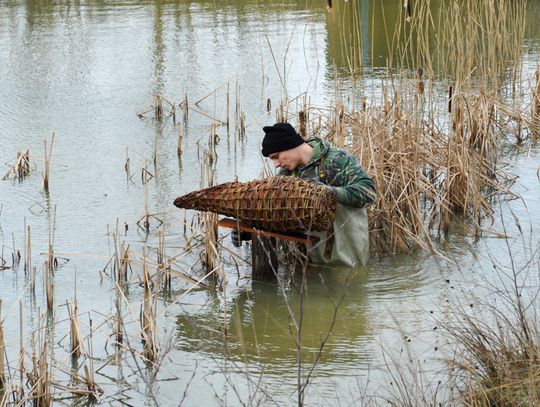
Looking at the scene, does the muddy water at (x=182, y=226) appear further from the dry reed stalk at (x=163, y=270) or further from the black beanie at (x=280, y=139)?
the black beanie at (x=280, y=139)

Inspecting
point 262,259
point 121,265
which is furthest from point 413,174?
point 121,265

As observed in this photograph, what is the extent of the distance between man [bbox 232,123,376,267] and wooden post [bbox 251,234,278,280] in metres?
0.13

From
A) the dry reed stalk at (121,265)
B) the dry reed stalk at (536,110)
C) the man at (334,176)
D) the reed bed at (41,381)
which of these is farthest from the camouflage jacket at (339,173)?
the dry reed stalk at (536,110)

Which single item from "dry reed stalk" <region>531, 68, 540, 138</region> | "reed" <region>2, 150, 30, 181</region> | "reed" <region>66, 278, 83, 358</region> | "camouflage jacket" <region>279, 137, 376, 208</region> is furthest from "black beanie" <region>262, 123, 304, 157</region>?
"dry reed stalk" <region>531, 68, 540, 138</region>

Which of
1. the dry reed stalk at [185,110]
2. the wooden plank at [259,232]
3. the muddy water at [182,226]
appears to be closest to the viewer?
the muddy water at [182,226]

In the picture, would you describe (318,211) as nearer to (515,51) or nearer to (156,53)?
(515,51)

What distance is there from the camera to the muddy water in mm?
5098

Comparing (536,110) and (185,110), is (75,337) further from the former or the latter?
(185,110)

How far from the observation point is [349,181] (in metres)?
6.04

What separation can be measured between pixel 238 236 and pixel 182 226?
1.68 m

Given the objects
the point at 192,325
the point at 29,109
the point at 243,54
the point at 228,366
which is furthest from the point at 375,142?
the point at 243,54

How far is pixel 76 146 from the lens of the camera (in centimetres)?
1038

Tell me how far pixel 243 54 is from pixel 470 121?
21.0 feet

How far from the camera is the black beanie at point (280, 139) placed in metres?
5.92
